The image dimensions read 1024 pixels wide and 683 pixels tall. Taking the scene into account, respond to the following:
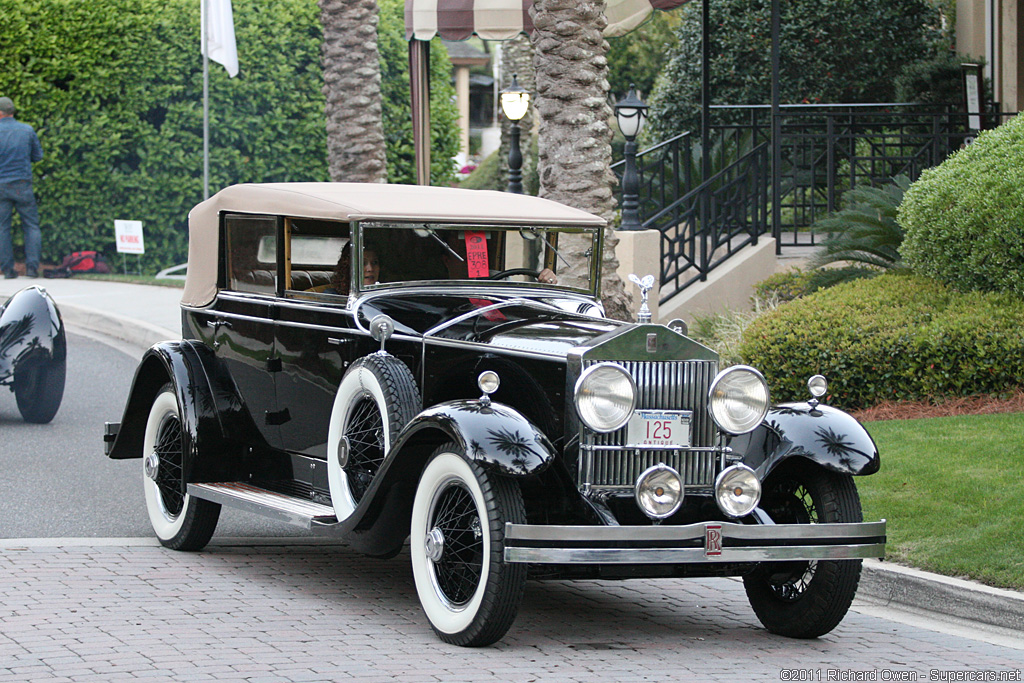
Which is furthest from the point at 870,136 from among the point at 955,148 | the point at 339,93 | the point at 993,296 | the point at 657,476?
the point at 657,476

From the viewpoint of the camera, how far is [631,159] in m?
13.6

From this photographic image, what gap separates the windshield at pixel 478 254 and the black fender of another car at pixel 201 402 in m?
1.22

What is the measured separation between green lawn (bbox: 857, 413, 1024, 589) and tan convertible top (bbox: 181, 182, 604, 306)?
2.28m

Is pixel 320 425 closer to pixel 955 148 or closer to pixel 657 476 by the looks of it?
pixel 657 476

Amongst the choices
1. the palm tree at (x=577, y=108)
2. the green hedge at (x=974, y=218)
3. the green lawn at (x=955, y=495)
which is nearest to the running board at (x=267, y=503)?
the green lawn at (x=955, y=495)

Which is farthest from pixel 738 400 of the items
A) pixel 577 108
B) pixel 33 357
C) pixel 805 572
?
pixel 33 357

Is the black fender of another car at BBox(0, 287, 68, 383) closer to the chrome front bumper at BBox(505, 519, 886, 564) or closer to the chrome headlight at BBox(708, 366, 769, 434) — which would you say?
the chrome front bumper at BBox(505, 519, 886, 564)

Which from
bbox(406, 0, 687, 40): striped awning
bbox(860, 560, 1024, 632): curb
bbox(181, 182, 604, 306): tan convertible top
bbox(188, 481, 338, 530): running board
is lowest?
bbox(860, 560, 1024, 632): curb

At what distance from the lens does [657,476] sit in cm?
527

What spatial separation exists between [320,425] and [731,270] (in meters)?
7.52

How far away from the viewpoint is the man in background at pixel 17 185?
721 inches

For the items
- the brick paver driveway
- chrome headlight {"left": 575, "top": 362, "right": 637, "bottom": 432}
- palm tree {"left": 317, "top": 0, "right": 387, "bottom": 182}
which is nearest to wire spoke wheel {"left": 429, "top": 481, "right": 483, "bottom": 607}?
the brick paver driveway

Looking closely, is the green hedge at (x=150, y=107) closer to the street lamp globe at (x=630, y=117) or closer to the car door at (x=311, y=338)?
the street lamp globe at (x=630, y=117)

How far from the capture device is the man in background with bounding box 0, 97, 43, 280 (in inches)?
721
